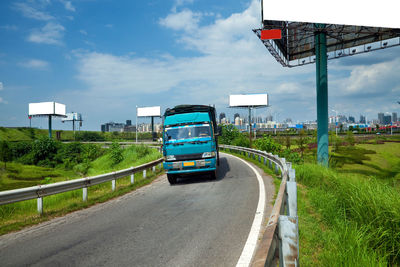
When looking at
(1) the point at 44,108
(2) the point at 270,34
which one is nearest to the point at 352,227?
(2) the point at 270,34

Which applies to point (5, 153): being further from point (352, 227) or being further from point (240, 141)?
point (352, 227)

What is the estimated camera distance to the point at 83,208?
8.26 metres

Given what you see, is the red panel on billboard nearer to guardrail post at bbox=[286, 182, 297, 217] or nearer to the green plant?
guardrail post at bbox=[286, 182, 297, 217]

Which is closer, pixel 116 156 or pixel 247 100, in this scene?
pixel 116 156

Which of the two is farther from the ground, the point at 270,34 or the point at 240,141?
the point at 270,34

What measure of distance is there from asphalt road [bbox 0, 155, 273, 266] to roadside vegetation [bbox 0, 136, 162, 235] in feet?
3.73

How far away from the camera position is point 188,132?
1164 cm

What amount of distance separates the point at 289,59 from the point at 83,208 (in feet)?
92.2

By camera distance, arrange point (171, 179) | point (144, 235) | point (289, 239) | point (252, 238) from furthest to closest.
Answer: point (171, 179) → point (144, 235) → point (252, 238) → point (289, 239)

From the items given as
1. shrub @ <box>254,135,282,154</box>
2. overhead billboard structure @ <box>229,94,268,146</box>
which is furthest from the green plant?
overhead billboard structure @ <box>229,94,268,146</box>

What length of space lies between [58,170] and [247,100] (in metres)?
46.8

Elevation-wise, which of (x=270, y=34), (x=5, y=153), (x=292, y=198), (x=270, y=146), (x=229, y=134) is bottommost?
(x=5, y=153)

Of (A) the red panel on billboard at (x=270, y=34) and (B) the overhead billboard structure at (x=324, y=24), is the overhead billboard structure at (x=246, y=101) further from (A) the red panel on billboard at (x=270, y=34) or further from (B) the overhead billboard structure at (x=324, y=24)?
(A) the red panel on billboard at (x=270, y=34)

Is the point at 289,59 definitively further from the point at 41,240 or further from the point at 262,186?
the point at 41,240
